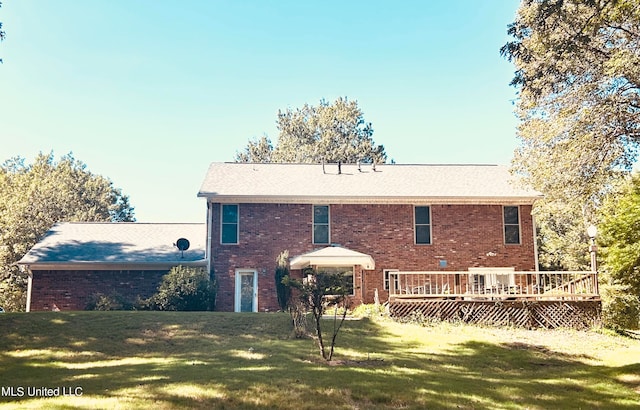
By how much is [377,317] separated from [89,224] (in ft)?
49.8

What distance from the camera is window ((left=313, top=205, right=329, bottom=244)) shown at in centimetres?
2300

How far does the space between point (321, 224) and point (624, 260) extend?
437 inches

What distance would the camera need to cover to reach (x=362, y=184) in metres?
24.4

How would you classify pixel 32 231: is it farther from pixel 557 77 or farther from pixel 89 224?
pixel 557 77

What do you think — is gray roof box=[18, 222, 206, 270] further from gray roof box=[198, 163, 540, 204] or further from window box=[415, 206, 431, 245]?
window box=[415, 206, 431, 245]

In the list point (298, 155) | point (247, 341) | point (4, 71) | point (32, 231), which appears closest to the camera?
point (247, 341)

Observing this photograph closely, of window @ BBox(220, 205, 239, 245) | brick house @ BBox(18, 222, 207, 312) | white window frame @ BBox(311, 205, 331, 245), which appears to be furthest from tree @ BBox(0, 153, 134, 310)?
white window frame @ BBox(311, 205, 331, 245)

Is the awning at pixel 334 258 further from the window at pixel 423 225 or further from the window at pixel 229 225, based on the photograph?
the window at pixel 423 225

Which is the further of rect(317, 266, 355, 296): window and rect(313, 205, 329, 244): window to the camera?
rect(313, 205, 329, 244): window

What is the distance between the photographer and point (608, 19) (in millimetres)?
14367

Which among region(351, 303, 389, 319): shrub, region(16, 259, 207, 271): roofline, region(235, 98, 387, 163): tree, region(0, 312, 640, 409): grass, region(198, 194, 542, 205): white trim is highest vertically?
region(235, 98, 387, 163): tree

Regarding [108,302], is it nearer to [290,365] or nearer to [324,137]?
[290,365]

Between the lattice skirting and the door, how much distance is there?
21.1 ft

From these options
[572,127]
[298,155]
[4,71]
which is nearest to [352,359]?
[572,127]
